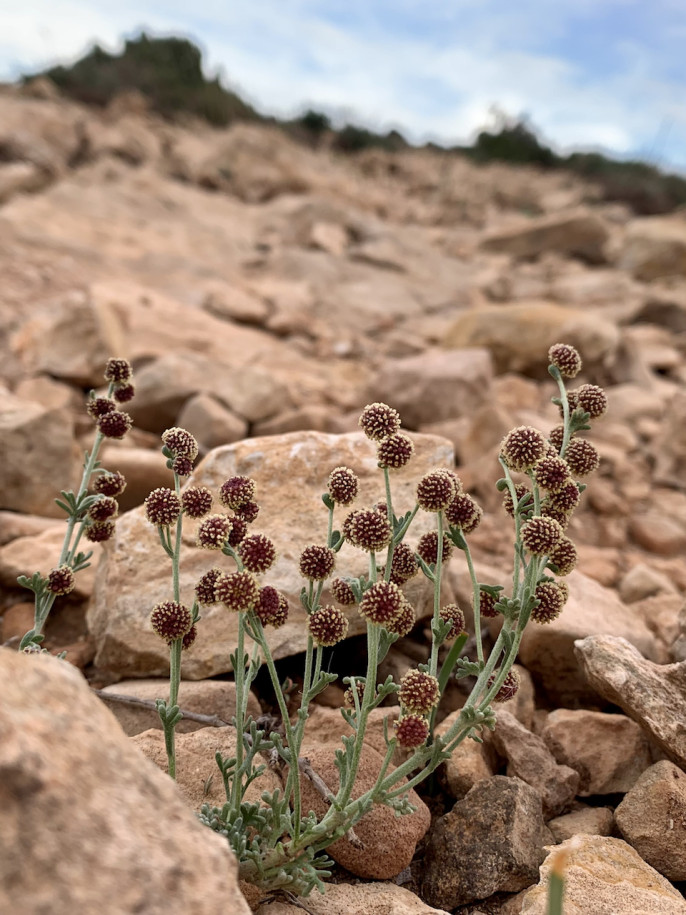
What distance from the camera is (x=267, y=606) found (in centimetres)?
175

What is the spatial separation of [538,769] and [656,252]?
41.9 feet

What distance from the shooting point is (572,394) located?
214 centimetres

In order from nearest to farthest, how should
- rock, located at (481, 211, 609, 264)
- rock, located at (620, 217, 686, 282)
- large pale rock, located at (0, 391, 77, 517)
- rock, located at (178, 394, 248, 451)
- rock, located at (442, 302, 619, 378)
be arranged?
1. large pale rock, located at (0, 391, 77, 517)
2. rock, located at (178, 394, 248, 451)
3. rock, located at (442, 302, 619, 378)
4. rock, located at (620, 217, 686, 282)
5. rock, located at (481, 211, 609, 264)

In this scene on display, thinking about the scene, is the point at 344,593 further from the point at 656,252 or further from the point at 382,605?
the point at 656,252

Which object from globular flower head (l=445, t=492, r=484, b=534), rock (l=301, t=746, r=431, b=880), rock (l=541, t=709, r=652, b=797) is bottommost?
rock (l=301, t=746, r=431, b=880)

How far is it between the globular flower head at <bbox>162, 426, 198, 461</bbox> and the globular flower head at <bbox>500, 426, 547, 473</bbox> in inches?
33.3

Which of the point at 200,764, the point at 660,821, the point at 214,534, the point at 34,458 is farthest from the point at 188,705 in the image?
the point at 34,458

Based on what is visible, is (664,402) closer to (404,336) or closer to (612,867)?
(404,336)

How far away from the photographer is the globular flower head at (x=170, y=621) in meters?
1.83

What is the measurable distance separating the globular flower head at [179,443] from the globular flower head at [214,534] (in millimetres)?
282

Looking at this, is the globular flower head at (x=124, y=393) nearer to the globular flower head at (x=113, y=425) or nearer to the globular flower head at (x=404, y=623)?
the globular flower head at (x=113, y=425)

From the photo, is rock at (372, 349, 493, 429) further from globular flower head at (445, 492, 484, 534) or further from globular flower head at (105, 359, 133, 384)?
globular flower head at (445, 492, 484, 534)

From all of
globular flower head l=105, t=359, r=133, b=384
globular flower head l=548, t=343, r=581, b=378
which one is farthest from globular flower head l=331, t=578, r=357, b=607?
globular flower head l=105, t=359, r=133, b=384

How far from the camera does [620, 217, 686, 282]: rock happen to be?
12.9m
